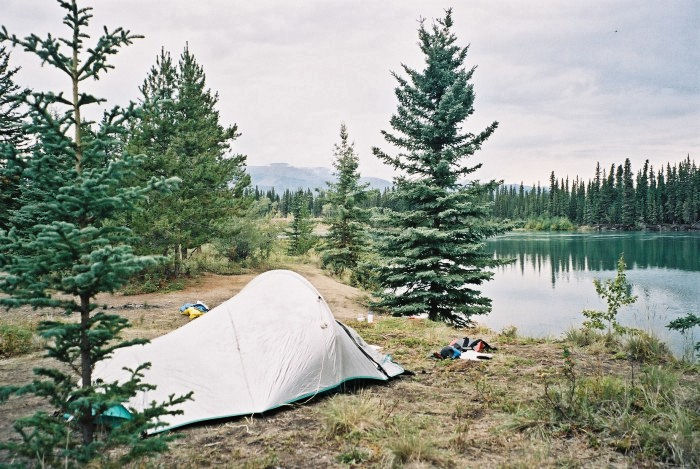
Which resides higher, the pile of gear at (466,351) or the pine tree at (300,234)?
the pine tree at (300,234)

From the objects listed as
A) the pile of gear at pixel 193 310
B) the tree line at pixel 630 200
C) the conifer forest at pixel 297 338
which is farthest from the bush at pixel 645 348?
the tree line at pixel 630 200

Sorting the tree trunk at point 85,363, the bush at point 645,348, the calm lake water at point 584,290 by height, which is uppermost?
the tree trunk at point 85,363

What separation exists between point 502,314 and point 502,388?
13502 mm

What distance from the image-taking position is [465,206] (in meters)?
13.9

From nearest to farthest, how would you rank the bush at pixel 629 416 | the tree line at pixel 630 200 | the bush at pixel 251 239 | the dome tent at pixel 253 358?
the bush at pixel 629 416 → the dome tent at pixel 253 358 → the bush at pixel 251 239 → the tree line at pixel 630 200

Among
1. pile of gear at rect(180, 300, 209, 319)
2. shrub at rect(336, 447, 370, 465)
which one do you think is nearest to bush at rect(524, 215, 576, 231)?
pile of gear at rect(180, 300, 209, 319)

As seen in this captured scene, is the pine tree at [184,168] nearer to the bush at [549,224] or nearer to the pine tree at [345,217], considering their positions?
the pine tree at [345,217]

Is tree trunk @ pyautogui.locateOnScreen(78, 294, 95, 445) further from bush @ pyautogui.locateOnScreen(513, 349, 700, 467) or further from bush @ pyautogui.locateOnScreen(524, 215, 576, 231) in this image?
bush @ pyautogui.locateOnScreen(524, 215, 576, 231)

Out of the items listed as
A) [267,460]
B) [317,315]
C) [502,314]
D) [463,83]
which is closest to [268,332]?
[317,315]

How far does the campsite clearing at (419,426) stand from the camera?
14.0 ft

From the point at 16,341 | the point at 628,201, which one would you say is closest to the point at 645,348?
the point at 16,341

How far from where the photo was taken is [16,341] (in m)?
8.39

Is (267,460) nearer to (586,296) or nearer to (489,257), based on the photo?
(489,257)

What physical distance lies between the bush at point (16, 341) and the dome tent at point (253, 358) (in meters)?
3.50
